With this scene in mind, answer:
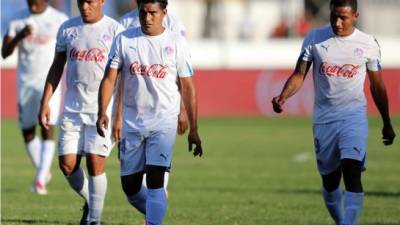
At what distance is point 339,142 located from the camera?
39.4 feet

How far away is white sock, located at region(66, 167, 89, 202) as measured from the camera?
1313 centimetres

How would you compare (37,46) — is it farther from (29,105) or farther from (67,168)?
(67,168)

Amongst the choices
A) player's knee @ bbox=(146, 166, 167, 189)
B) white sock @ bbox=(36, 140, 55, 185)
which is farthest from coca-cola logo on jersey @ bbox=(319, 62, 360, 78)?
white sock @ bbox=(36, 140, 55, 185)

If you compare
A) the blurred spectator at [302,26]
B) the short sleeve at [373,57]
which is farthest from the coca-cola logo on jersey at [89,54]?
the blurred spectator at [302,26]

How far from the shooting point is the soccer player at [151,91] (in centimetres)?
1135

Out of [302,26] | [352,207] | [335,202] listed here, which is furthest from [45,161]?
[302,26]

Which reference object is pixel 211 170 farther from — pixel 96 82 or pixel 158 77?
pixel 158 77

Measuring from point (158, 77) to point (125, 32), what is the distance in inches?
22.8

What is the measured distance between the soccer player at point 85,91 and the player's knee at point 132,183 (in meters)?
0.80

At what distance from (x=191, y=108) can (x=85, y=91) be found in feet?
6.09

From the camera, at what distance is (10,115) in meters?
34.7

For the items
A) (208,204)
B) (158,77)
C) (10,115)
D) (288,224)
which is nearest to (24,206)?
(208,204)

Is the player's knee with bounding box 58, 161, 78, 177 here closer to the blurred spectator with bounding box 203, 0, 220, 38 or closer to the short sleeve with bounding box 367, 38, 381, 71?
the short sleeve with bounding box 367, 38, 381, 71

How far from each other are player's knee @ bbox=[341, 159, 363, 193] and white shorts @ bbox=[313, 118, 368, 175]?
5 centimetres
